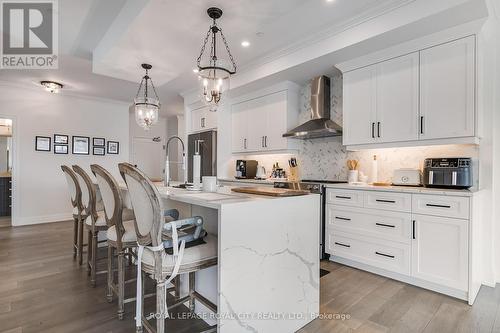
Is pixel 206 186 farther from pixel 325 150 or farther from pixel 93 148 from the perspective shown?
pixel 93 148

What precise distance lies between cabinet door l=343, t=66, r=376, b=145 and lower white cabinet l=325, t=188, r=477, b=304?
0.70 m

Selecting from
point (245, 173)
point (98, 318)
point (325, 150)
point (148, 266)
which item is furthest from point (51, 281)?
point (325, 150)

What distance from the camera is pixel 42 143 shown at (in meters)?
5.27

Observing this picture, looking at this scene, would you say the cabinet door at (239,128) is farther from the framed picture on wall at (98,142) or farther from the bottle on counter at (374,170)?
the framed picture on wall at (98,142)

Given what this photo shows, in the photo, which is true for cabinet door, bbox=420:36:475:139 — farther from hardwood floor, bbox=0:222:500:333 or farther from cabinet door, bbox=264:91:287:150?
cabinet door, bbox=264:91:287:150

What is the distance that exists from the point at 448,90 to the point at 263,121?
8.20ft

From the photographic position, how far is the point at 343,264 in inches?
121

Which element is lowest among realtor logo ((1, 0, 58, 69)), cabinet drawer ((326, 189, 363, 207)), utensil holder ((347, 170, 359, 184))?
cabinet drawer ((326, 189, 363, 207))

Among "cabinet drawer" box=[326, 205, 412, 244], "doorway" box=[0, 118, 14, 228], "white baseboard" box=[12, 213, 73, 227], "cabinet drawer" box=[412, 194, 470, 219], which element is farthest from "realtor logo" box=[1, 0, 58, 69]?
"cabinet drawer" box=[412, 194, 470, 219]

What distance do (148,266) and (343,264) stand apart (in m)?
2.39

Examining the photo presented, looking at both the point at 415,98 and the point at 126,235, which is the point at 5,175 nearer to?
the point at 126,235

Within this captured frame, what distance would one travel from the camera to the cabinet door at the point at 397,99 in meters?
2.69

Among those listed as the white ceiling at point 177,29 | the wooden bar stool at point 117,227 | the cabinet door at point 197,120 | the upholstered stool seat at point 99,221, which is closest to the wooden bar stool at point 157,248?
the wooden bar stool at point 117,227

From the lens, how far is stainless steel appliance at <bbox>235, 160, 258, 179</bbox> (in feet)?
15.2
